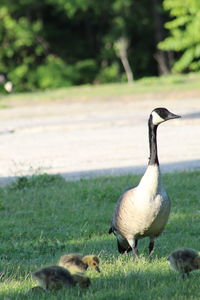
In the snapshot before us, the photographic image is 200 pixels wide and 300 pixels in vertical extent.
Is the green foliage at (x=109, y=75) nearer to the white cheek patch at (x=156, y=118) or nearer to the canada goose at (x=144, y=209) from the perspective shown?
the white cheek patch at (x=156, y=118)

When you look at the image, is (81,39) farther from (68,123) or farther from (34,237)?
(34,237)

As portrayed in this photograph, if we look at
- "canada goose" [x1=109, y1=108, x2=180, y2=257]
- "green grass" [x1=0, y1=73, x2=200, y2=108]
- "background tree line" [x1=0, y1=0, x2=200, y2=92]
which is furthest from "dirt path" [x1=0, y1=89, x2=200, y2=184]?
"background tree line" [x1=0, y1=0, x2=200, y2=92]

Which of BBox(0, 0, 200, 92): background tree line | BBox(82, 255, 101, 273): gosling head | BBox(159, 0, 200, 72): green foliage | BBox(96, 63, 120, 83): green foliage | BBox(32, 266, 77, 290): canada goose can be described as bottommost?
BBox(96, 63, 120, 83): green foliage

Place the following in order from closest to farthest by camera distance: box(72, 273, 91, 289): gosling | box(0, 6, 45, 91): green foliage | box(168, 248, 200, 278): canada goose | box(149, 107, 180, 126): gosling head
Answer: box(72, 273, 91, 289): gosling
box(168, 248, 200, 278): canada goose
box(149, 107, 180, 126): gosling head
box(0, 6, 45, 91): green foliage

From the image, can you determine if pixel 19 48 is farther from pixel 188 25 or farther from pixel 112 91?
pixel 188 25

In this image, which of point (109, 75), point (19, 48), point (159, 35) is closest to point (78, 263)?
point (159, 35)

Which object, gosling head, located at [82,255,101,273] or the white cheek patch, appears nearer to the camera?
gosling head, located at [82,255,101,273]

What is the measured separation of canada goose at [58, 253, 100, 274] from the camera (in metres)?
6.59

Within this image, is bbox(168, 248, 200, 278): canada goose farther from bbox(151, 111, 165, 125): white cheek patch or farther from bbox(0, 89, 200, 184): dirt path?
bbox(0, 89, 200, 184): dirt path

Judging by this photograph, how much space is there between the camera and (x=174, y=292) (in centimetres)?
601

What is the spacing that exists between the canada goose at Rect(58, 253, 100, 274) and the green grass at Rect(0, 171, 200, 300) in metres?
0.10

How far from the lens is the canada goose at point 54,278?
19.7ft

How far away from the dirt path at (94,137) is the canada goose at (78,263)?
6.52 m

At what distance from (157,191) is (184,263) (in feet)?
3.56
